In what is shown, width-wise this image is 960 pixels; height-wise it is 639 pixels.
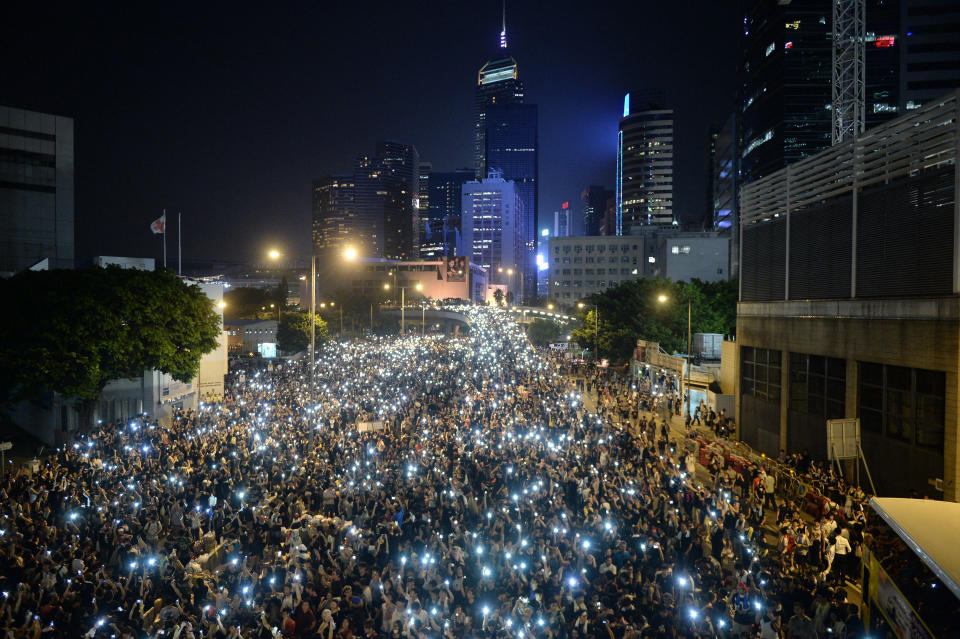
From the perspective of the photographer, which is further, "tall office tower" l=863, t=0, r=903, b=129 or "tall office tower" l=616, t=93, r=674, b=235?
"tall office tower" l=616, t=93, r=674, b=235

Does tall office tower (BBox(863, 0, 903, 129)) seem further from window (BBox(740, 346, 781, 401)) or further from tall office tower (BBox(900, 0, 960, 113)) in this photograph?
window (BBox(740, 346, 781, 401))

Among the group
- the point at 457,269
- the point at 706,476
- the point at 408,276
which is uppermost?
the point at 457,269

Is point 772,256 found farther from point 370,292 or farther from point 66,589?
point 370,292

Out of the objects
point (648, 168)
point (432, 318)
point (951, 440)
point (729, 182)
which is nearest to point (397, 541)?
point (951, 440)

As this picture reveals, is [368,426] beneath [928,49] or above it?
beneath

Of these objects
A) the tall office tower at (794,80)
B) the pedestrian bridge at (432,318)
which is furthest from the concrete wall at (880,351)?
the pedestrian bridge at (432,318)

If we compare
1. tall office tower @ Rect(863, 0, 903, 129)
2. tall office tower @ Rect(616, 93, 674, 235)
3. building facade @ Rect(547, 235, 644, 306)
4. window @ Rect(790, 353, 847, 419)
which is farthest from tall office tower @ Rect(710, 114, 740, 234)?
window @ Rect(790, 353, 847, 419)

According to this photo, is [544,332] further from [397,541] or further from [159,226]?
[397,541]
